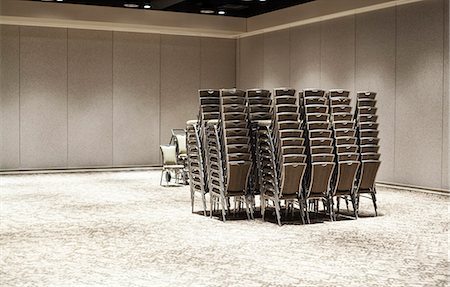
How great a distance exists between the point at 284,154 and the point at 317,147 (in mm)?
539

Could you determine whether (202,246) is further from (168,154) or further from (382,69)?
(382,69)

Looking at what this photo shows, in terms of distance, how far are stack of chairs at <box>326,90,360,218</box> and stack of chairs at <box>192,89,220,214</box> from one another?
1636 mm

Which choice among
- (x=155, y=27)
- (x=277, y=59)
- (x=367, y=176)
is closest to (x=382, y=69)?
(x=277, y=59)

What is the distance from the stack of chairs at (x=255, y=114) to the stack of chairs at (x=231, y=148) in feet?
0.30

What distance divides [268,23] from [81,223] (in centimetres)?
969

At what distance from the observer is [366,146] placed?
930 centimetres

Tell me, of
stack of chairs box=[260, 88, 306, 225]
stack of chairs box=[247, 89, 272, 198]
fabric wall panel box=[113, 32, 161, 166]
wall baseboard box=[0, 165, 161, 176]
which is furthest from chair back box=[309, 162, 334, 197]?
fabric wall panel box=[113, 32, 161, 166]

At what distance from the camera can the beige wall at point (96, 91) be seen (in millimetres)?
15867

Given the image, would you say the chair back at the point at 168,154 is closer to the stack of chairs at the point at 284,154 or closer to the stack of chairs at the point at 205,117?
the stack of chairs at the point at 205,117

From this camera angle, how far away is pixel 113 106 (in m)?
17.0

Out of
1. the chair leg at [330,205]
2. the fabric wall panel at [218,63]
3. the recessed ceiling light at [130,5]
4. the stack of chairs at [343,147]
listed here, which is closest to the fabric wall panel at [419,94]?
the stack of chairs at [343,147]

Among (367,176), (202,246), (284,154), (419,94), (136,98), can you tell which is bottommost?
(202,246)

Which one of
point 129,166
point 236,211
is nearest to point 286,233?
point 236,211

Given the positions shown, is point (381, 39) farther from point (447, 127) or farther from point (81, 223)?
point (81, 223)
